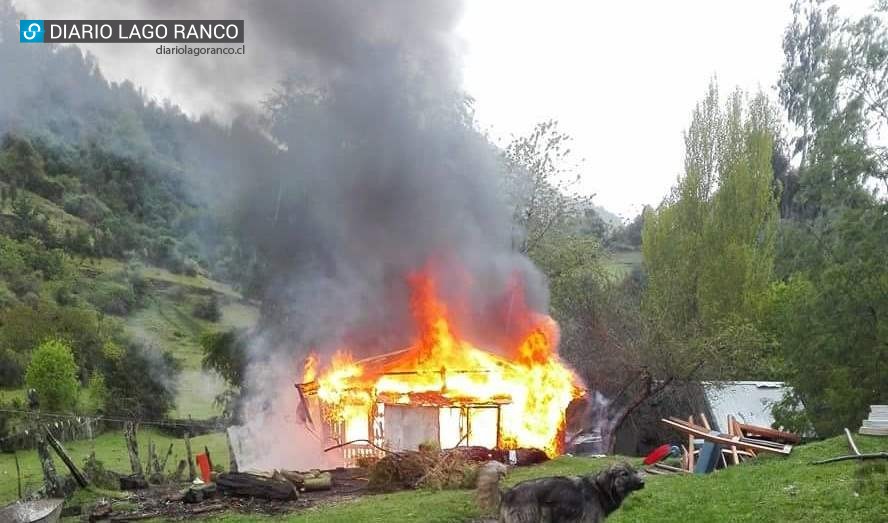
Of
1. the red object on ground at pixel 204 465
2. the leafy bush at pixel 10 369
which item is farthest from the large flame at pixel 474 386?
the leafy bush at pixel 10 369

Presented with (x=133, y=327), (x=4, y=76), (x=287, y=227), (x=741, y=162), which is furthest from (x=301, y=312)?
(x=4, y=76)

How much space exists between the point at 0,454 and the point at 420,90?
1814 centimetres

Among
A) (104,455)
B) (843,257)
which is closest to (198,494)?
(104,455)

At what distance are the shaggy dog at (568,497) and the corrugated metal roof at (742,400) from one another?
1817 centimetres

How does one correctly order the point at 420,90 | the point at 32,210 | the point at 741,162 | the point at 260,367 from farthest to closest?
the point at 32,210 < the point at 741,162 < the point at 260,367 < the point at 420,90

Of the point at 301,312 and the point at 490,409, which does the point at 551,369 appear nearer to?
the point at 490,409

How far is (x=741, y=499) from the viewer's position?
11.9 metres

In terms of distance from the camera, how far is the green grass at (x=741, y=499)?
418 inches

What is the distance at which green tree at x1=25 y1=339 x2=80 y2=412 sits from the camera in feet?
84.8

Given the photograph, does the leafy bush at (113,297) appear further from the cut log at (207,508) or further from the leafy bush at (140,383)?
the cut log at (207,508)

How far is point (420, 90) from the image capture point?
25.2m

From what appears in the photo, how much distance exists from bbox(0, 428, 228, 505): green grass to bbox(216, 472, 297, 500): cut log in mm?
4798

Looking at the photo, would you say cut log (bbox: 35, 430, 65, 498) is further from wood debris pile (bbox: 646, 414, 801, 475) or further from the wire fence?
wood debris pile (bbox: 646, 414, 801, 475)

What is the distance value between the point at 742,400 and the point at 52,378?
24848 mm
